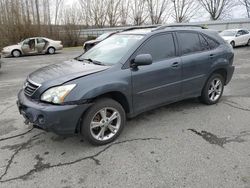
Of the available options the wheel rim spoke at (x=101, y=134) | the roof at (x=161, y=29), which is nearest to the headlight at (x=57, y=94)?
the wheel rim spoke at (x=101, y=134)

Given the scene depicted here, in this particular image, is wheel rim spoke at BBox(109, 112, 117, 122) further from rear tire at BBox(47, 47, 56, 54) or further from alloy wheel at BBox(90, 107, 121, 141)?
rear tire at BBox(47, 47, 56, 54)

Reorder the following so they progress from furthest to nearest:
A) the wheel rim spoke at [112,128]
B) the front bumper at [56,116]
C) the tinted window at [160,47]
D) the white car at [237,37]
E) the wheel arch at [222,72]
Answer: the white car at [237,37] → the wheel arch at [222,72] → the tinted window at [160,47] → the wheel rim spoke at [112,128] → the front bumper at [56,116]

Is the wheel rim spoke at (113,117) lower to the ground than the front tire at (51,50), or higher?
higher

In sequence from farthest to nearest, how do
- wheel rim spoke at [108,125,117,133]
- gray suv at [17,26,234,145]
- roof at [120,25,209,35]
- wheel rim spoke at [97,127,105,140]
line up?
roof at [120,25,209,35] → wheel rim spoke at [108,125,117,133] → wheel rim spoke at [97,127,105,140] → gray suv at [17,26,234,145]

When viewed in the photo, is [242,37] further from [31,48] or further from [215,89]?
[215,89]

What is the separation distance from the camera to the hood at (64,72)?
346 cm

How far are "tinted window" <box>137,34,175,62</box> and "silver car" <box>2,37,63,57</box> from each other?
1665cm

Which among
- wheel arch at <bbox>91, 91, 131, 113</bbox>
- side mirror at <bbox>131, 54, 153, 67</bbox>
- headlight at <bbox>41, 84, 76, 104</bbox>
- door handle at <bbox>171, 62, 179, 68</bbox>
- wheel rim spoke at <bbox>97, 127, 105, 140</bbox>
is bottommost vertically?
wheel rim spoke at <bbox>97, 127, 105, 140</bbox>

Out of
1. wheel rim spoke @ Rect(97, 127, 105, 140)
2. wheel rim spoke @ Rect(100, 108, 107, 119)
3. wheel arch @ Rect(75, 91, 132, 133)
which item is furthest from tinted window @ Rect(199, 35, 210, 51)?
wheel rim spoke @ Rect(97, 127, 105, 140)

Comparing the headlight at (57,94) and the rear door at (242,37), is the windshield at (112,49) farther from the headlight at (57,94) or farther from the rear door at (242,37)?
the rear door at (242,37)

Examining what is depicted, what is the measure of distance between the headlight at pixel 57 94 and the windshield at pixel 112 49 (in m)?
0.93

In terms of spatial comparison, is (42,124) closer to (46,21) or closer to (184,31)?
(184,31)

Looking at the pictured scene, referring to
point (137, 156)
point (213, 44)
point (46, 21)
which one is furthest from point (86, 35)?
point (137, 156)

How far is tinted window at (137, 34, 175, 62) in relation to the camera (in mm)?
4148
